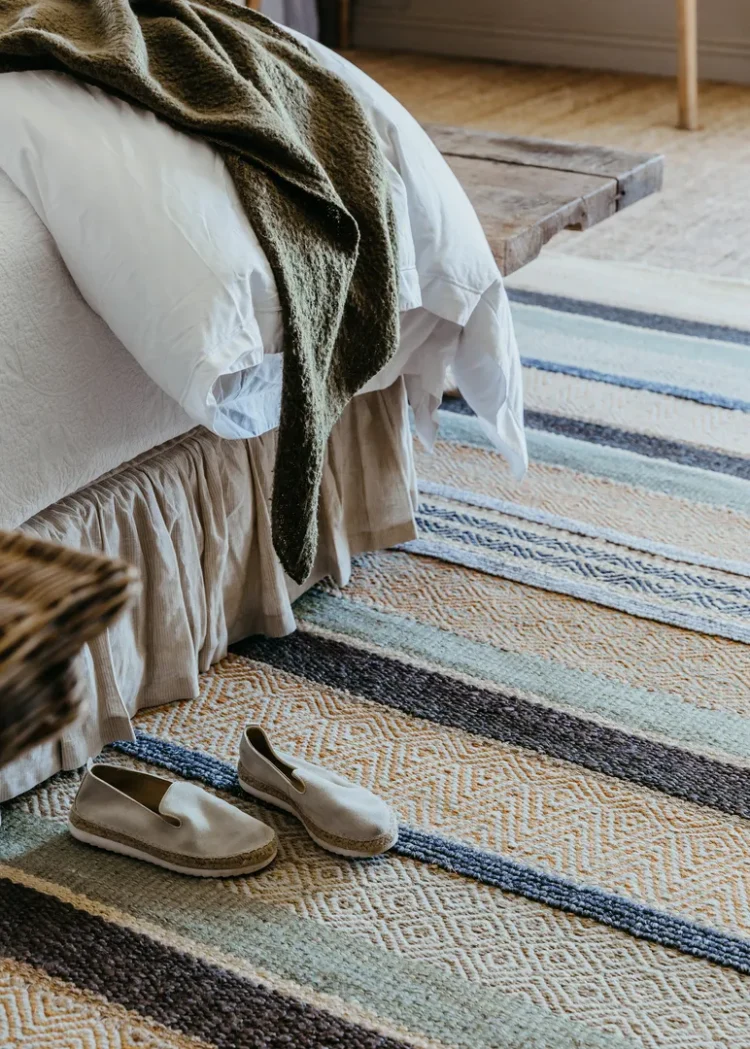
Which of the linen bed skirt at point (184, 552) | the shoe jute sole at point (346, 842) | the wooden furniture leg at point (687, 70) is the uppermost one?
the wooden furniture leg at point (687, 70)

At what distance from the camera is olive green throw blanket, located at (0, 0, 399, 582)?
1.29 m

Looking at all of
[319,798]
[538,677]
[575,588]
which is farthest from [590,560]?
[319,798]

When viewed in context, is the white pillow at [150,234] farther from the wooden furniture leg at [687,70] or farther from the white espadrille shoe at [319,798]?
the wooden furniture leg at [687,70]

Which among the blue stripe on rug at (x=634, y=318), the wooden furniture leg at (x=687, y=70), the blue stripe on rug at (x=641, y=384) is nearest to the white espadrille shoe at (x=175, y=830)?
the blue stripe on rug at (x=641, y=384)

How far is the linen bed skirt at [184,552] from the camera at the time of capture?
136cm

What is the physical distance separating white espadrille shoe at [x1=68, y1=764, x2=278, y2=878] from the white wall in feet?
14.5

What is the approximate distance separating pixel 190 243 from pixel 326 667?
596 mm

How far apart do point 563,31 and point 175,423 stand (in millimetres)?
4297

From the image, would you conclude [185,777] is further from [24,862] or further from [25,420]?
[25,420]

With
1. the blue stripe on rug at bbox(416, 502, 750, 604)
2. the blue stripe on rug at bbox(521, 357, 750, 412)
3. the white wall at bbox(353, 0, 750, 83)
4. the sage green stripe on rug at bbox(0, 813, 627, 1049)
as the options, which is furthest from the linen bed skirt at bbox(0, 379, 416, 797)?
the white wall at bbox(353, 0, 750, 83)

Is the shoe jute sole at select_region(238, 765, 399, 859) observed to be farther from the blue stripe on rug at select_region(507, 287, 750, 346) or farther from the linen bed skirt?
the blue stripe on rug at select_region(507, 287, 750, 346)

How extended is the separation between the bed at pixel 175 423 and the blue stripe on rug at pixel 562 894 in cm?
21

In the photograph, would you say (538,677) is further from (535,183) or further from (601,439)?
(535,183)

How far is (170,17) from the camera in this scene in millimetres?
1494
